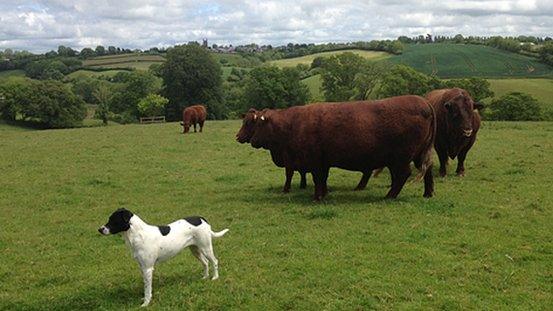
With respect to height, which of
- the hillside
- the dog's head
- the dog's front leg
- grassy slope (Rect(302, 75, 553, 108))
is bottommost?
grassy slope (Rect(302, 75, 553, 108))

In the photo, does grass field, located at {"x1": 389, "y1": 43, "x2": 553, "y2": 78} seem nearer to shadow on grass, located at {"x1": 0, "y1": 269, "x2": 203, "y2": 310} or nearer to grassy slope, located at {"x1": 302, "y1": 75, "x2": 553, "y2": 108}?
grassy slope, located at {"x1": 302, "y1": 75, "x2": 553, "y2": 108}

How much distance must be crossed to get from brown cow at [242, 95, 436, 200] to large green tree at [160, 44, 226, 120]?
56279mm

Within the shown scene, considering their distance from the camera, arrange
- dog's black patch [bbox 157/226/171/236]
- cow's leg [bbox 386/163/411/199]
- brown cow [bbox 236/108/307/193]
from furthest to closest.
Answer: brown cow [bbox 236/108/307/193]
cow's leg [bbox 386/163/411/199]
dog's black patch [bbox 157/226/171/236]

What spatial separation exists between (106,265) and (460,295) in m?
6.18

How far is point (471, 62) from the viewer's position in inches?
3615

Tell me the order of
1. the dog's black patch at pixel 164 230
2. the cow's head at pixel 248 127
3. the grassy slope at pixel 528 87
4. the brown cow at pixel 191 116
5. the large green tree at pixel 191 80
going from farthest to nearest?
1. the large green tree at pixel 191 80
2. the grassy slope at pixel 528 87
3. the brown cow at pixel 191 116
4. the cow's head at pixel 248 127
5. the dog's black patch at pixel 164 230

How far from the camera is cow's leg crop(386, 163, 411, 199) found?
13.4 m

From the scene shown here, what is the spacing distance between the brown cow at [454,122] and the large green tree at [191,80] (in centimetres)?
5424

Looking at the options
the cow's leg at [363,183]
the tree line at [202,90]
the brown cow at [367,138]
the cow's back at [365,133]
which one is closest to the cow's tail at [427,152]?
the brown cow at [367,138]

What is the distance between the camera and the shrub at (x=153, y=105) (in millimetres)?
67562

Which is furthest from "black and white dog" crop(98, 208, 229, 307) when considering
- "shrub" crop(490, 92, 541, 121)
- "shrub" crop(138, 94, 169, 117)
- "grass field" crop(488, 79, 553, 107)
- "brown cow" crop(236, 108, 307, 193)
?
"grass field" crop(488, 79, 553, 107)

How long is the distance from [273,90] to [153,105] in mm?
16343

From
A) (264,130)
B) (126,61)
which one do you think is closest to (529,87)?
(264,130)

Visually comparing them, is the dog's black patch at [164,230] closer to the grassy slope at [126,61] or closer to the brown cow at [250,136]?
the brown cow at [250,136]
